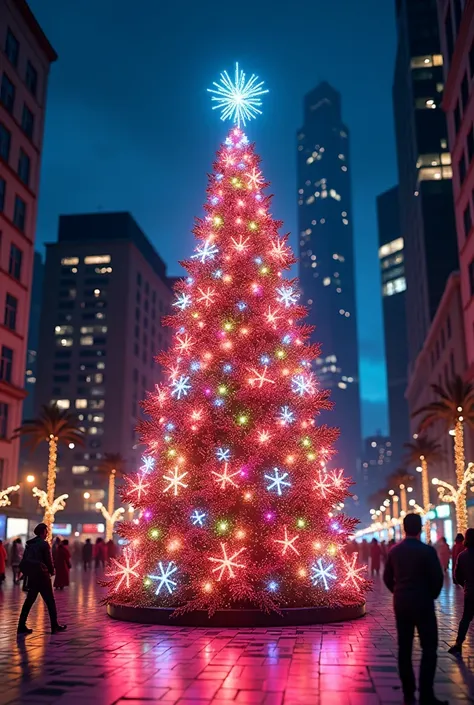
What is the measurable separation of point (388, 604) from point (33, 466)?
89.6m

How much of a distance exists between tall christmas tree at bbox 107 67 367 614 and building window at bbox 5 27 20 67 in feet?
108

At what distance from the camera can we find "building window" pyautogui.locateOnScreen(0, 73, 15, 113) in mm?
41656

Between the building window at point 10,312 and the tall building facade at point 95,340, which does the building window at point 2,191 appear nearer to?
the building window at point 10,312

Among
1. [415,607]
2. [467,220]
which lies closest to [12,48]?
[467,220]

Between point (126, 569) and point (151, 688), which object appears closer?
point (151, 688)

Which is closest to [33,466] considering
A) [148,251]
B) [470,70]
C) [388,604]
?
[148,251]

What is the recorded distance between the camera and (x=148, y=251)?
4875 inches

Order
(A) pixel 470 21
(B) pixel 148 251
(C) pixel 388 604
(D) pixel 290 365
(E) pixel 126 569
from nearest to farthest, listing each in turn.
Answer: (E) pixel 126 569
(D) pixel 290 365
(C) pixel 388 604
(A) pixel 470 21
(B) pixel 148 251

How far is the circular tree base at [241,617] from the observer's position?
12242 mm

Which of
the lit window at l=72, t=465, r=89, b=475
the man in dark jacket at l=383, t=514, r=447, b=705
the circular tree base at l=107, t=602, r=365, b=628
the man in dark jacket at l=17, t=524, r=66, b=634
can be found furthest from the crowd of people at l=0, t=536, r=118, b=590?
the lit window at l=72, t=465, r=89, b=475

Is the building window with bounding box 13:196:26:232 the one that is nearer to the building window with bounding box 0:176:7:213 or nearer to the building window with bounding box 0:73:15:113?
the building window with bounding box 0:176:7:213

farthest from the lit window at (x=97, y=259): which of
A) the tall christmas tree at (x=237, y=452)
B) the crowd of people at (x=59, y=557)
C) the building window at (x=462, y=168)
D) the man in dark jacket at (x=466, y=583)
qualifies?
the man in dark jacket at (x=466, y=583)

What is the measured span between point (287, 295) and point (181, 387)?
3.38 metres

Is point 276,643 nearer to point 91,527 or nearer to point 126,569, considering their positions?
A: point 126,569
